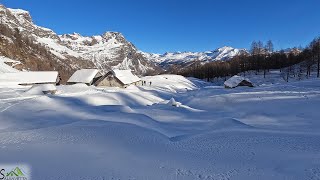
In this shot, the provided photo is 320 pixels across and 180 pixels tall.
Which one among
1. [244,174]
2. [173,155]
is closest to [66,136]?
[173,155]

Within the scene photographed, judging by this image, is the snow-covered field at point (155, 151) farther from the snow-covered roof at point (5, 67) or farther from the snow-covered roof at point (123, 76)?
the snow-covered roof at point (5, 67)

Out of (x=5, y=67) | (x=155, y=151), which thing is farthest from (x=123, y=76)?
(x=155, y=151)

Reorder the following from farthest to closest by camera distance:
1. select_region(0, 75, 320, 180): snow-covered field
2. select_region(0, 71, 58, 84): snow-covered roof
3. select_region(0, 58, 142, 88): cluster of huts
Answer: select_region(0, 71, 58, 84): snow-covered roof → select_region(0, 58, 142, 88): cluster of huts → select_region(0, 75, 320, 180): snow-covered field

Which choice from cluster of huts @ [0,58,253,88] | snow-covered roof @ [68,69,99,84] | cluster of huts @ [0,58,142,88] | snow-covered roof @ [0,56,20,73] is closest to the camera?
cluster of huts @ [0,58,253,88]

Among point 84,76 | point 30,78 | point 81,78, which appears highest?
point 84,76

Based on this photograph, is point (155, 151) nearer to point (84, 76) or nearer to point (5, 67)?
point (84, 76)

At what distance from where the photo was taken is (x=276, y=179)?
9.69 metres

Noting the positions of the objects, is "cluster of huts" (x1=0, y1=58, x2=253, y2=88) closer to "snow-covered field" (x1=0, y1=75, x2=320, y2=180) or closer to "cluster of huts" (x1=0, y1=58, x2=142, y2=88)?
"cluster of huts" (x1=0, y1=58, x2=142, y2=88)

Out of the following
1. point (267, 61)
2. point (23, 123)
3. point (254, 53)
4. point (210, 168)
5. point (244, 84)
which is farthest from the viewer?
point (254, 53)

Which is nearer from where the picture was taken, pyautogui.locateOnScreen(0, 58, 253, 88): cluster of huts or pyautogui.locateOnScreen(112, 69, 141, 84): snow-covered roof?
pyautogui.locateOnScreen(0, 58, 253, 88): cluster of huts

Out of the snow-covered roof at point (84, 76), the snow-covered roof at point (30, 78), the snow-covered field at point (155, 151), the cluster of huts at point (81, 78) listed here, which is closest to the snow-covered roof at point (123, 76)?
the cluster of huts at point (81, 78)

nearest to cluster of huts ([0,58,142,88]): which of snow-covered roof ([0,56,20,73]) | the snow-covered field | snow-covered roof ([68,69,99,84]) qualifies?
snow-covered roof ([68,69,99,84])

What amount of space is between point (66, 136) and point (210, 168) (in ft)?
23.8

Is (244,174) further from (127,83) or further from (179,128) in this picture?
(127,83)
